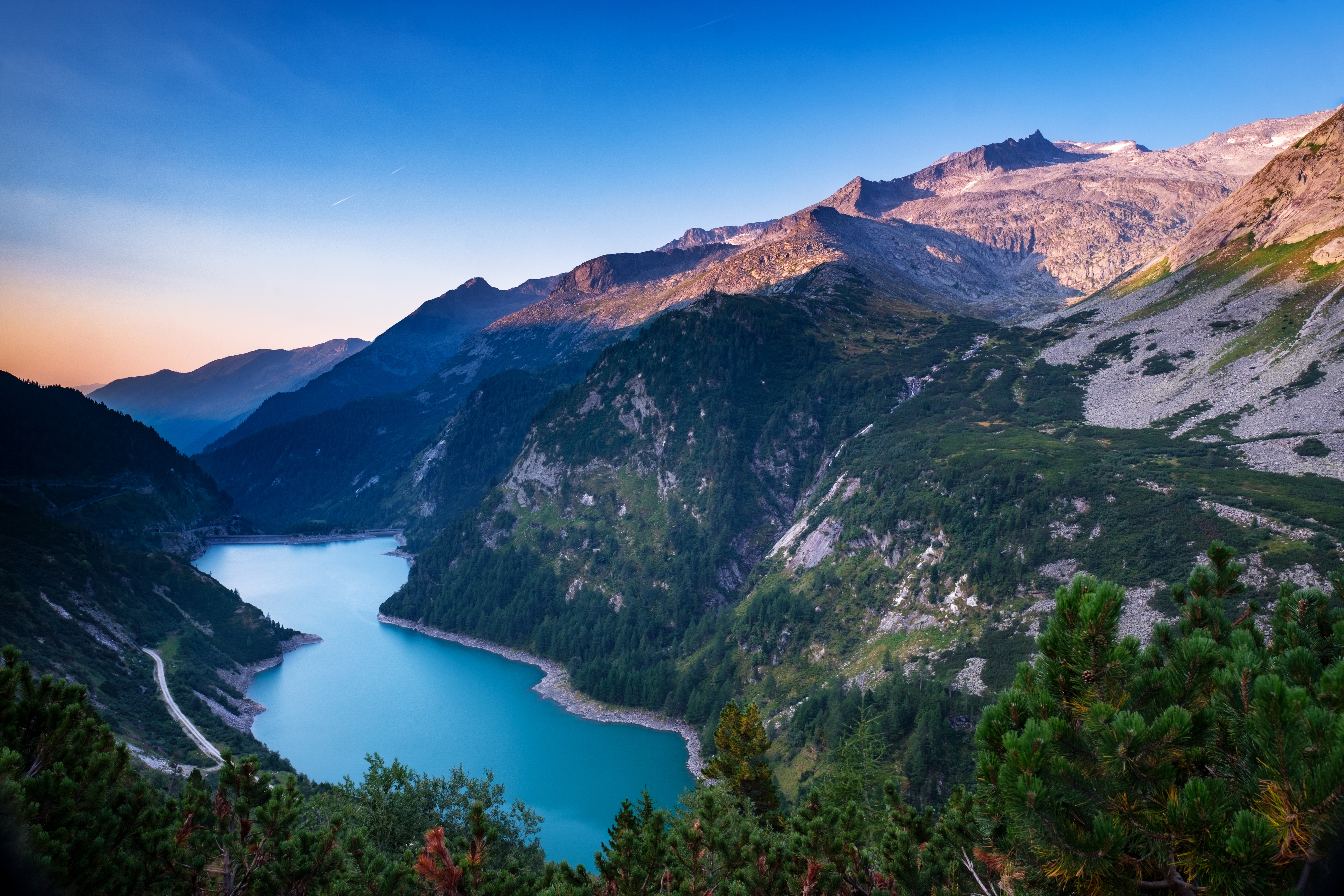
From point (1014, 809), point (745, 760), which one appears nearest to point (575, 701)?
point (745, 760)

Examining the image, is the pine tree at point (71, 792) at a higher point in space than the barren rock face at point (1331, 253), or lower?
higher

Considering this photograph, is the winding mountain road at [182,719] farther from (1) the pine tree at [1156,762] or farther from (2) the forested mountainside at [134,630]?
(1) the pine tree at [1156,762]

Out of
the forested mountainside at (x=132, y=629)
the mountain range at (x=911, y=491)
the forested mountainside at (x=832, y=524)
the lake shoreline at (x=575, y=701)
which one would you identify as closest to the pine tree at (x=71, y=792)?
the mountain range at (x=911, y=491)

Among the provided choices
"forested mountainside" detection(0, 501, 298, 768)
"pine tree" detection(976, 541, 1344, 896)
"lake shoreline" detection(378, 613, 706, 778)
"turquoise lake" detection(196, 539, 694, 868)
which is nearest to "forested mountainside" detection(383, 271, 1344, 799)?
"lake shoreline" detection(378, 613, 706, 778)

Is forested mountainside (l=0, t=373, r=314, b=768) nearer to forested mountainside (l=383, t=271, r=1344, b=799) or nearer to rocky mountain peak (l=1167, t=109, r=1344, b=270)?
forested mountainside (l=383, t=271, r=1344, b=799)

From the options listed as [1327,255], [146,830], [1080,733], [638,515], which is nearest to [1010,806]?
[1080,733]

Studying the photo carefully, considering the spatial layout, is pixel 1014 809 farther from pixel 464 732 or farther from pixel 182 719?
pixel 182 719
